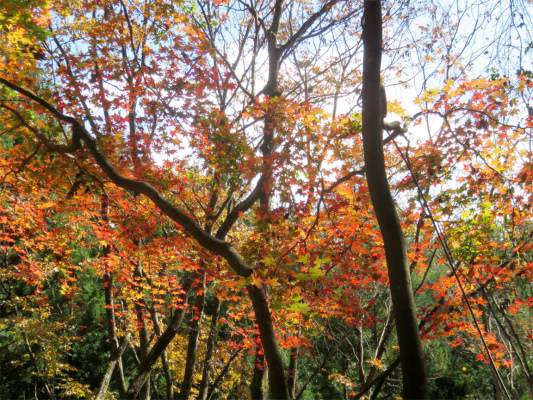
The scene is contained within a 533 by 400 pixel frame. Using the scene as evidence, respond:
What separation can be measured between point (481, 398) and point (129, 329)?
13.4 metres

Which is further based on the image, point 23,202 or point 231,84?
point 23,202

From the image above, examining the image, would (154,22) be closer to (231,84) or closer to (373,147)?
(231,84)

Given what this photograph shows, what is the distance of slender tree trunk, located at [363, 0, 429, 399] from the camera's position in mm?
1752

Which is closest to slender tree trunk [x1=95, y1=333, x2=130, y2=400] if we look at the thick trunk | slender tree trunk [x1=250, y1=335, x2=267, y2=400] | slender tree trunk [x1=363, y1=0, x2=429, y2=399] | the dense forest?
the dense forest

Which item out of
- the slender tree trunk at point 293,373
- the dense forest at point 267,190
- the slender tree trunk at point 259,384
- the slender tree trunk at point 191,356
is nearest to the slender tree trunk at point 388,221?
the dense forest at point 267,190

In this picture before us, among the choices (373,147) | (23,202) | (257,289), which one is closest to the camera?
(373,147)

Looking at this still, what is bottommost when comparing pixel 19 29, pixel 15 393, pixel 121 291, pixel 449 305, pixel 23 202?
pixel 15 393

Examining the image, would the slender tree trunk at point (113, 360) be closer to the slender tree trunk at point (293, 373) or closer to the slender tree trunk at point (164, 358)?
the slender tree trunk at point (164, 358)

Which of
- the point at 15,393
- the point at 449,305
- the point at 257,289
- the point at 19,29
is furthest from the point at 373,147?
the point at 15,393

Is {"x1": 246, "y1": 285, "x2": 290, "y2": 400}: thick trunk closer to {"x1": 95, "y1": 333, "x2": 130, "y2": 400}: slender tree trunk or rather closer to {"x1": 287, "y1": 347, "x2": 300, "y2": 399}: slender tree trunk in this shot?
{"x1": 287, "y1": 347, "x2": 300, "y2": 399}: slender tree trunk

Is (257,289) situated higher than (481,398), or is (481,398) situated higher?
(257,289)

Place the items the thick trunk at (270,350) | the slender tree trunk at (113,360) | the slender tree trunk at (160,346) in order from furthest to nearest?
the slender tree trunk at (113,360), the slender tree trunk at (160,346), the thick trunk at (270,350)

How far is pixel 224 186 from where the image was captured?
16.6ft

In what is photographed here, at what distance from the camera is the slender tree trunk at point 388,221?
175cm
